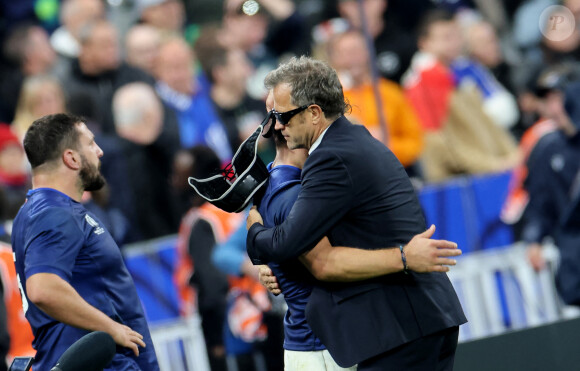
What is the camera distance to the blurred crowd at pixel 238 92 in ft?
23.7

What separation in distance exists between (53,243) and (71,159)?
43cm

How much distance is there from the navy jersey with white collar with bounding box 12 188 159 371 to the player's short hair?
0.49 ft

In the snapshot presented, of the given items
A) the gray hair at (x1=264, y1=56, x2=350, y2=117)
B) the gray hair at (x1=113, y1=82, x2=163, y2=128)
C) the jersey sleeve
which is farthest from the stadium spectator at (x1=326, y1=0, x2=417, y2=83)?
the jersey sleeve

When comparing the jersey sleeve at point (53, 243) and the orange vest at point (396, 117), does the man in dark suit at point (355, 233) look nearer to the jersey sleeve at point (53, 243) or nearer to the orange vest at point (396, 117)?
the jersey sleeve at point (53, 243)

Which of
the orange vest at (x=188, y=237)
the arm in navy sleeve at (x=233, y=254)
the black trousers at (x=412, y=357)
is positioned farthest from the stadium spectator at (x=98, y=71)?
the black trousers at (x=412, y=357)

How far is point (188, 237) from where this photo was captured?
6.96 m

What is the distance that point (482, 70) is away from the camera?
29.8 ft

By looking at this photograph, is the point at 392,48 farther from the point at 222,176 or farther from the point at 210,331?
the point at 222,176

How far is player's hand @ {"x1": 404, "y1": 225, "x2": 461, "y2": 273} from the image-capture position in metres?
3.42

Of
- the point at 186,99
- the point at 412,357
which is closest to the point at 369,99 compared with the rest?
the point at 186,99

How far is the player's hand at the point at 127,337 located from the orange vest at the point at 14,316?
2281mm

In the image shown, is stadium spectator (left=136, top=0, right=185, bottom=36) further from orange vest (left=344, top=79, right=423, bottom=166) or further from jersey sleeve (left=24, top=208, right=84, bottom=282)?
jersey sleeve (left=24, top=208, right=84, bottom=282)

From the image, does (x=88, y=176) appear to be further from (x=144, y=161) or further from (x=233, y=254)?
(x=144, y=161)

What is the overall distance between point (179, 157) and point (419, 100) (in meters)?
2.37
